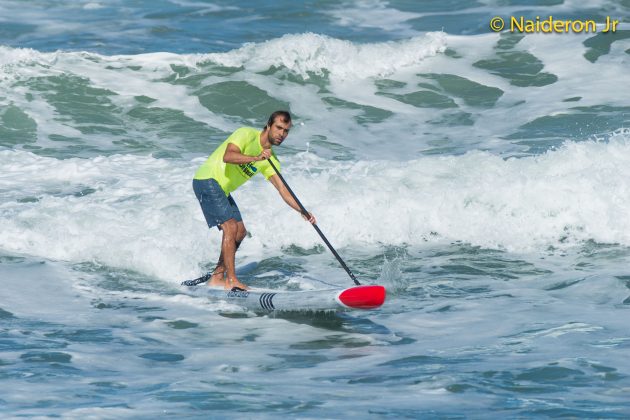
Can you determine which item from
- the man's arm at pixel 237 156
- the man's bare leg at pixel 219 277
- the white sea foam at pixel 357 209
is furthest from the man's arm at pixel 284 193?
the white sea foam at pixel 357 209

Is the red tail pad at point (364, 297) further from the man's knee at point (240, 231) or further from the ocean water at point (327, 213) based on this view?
the man's knee at point (240, 231)

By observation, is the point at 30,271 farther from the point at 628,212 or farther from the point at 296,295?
the point at 628,212

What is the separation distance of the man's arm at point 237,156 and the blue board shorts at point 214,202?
409mm

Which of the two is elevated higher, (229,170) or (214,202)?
(229,170)

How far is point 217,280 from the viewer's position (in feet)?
29.0

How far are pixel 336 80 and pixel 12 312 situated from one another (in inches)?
446

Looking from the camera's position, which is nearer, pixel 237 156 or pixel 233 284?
pixel 237 156

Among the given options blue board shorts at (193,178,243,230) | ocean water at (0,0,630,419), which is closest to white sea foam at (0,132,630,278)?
ocean water at (0,0,630,419)

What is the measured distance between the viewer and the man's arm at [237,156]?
809 centimetres

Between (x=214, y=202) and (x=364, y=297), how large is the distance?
1945mm

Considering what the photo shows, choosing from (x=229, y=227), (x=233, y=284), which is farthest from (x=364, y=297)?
(x=229, y=227)

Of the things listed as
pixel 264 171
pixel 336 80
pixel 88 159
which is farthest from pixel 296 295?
pixel 336 80

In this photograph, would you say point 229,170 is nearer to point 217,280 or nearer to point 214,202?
point 214,202

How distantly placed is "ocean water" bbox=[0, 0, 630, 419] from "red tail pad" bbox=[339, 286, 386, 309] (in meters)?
0.28
